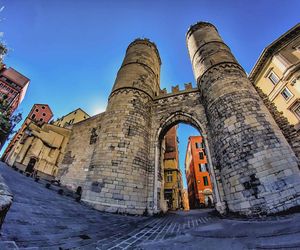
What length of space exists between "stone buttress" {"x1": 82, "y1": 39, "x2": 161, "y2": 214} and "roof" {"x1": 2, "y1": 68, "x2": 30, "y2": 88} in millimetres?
43567

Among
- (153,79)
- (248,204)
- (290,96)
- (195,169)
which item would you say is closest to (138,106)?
(153,79)

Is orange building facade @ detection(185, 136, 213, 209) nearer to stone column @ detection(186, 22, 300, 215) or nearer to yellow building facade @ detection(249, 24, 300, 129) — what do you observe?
yellow building facade @ detection(249, 24, 300, 129)

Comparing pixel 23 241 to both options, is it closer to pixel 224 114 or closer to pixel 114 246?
pixel 114 246

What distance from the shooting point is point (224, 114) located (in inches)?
297

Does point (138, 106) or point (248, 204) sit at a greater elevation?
point (138, 106)

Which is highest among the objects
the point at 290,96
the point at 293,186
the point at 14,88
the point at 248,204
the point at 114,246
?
the point at 14,88

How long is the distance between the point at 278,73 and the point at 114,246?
629 inches

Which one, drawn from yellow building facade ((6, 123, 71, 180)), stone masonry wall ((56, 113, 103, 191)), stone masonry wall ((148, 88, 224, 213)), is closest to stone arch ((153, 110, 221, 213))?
stone masonry wall ((148, 88, 224, 213))

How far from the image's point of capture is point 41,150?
15.8 meters

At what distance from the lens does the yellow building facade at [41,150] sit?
15216mm

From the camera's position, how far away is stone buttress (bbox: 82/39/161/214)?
274 inches

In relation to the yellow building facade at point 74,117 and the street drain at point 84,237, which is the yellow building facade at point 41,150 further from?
the street drain at point 84,237

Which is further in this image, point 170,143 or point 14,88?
point 14,88

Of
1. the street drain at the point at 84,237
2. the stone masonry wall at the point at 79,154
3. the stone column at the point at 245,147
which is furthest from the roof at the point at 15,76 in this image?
the street drain at the point at 84,237
